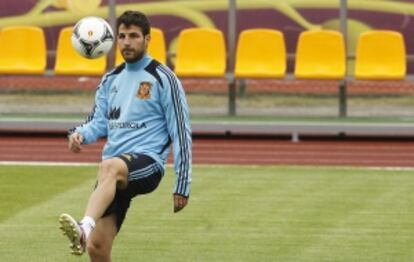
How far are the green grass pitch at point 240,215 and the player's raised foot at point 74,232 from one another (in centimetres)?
282

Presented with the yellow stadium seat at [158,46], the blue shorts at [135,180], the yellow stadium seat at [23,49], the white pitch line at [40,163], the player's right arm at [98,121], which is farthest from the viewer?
the yellow stadium seat at [23,49]

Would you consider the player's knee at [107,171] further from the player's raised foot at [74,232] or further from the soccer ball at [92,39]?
the soccer ball at [92,39]

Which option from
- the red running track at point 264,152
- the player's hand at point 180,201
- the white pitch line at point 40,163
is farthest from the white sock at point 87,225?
the red running track at point 264,152

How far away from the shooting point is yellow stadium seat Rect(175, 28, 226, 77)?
22109mm

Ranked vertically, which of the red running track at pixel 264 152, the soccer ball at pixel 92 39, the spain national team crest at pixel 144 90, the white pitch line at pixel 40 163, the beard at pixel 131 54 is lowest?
the red running track at pixel 264 152

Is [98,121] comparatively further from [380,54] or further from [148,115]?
[380,54]

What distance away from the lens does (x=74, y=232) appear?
834 centimetres

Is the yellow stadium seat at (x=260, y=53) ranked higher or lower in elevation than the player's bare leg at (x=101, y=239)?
lower

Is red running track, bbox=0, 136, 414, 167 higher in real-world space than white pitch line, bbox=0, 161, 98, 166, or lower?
lower

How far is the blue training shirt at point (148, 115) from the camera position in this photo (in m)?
8.95

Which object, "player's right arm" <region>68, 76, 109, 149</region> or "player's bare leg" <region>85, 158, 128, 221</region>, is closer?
"player's bare leg" <region>85, 158, 128, 221</region>

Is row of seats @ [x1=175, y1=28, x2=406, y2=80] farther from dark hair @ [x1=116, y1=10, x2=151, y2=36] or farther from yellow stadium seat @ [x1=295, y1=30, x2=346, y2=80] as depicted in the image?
dark hair @ [x1=116, y1=10, x2=151, y2=36]

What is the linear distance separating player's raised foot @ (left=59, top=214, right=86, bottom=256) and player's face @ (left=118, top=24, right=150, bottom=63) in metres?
1.23

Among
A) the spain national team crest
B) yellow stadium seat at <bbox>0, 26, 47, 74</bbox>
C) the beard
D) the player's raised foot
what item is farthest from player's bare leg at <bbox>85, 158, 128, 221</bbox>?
yellow stadium seat at <bbox>0, 26, 47, 74</bbox>
